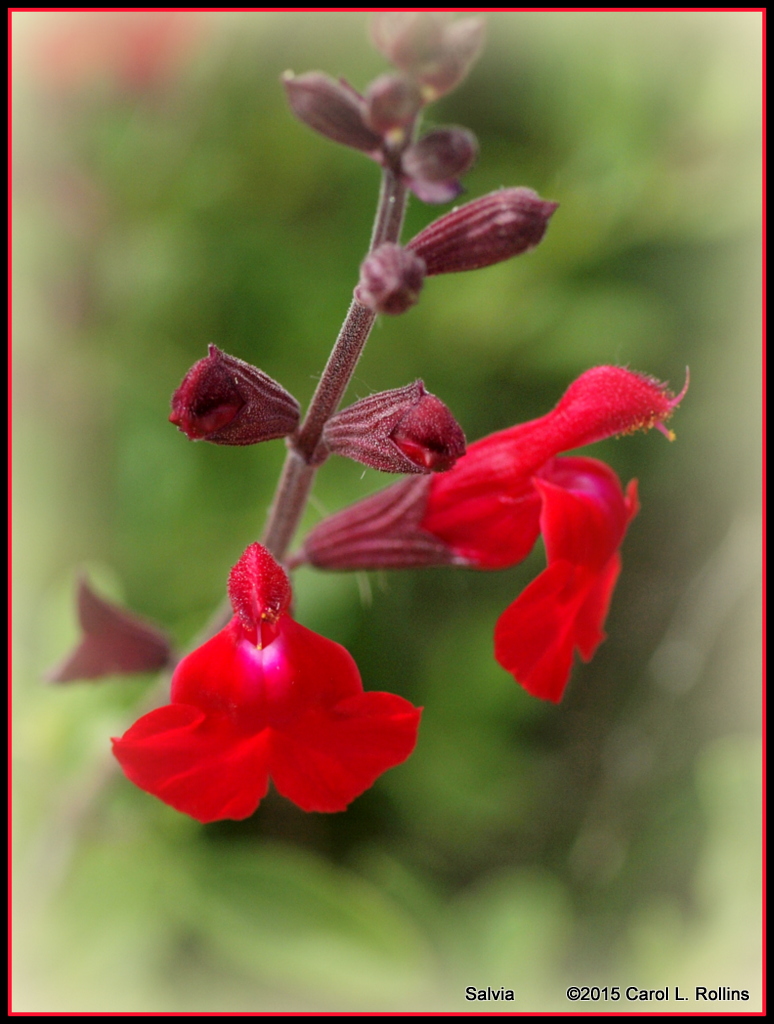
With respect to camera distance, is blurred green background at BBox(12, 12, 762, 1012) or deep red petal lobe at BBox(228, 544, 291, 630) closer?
deep red petal lobe at BBox(228, 544, 291, 630)

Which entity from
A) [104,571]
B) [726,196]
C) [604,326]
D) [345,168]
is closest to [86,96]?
[345,168]

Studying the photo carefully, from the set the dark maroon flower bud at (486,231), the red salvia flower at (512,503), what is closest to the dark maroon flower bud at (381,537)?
the red salvia flower at (512,503)

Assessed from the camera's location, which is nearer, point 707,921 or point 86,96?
point 707,921

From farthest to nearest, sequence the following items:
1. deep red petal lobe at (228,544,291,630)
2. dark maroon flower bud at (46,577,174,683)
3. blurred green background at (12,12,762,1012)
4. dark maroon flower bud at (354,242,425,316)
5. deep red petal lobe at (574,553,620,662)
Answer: blurred green background at (12,12,762,1012), dark maroon flower bud at (46,577,174,683), deep red petal lobe at (574,553,620,662), deep red petal lobe at (228,544,291,630), dark maroon flower bud at (354,242,425,316)

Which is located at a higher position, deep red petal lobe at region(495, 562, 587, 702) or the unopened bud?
the unopened bud

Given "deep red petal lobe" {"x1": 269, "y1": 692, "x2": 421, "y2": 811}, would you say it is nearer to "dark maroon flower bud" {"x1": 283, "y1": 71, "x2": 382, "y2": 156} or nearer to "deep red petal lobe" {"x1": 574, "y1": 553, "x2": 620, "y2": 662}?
"deep red petal lobe" {"x1": 574, "y1": 553, "x2": 620, "y2": 662}

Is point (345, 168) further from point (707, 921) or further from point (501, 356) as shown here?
point (707, 921)

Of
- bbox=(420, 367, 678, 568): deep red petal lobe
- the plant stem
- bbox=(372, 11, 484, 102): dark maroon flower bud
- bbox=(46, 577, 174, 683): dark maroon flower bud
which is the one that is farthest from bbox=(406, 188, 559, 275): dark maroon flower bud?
bbox=(46, 577, 174, 683): dark maroon flower bud
